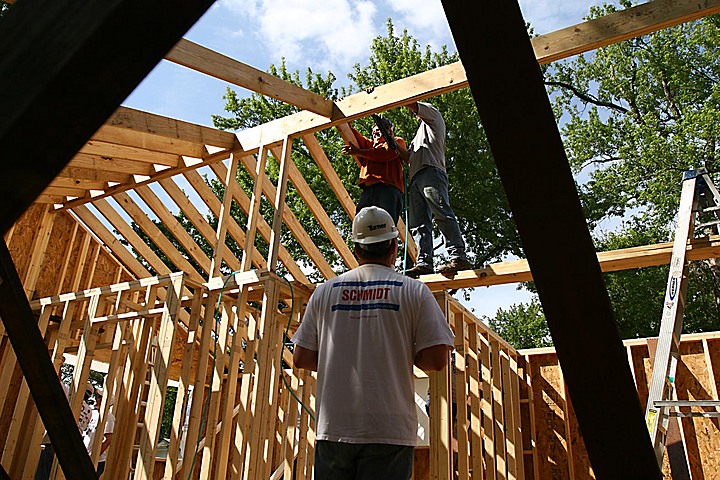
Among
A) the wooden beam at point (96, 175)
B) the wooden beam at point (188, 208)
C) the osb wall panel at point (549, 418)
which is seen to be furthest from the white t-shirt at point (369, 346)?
the osb wall panel at point (549, 418)

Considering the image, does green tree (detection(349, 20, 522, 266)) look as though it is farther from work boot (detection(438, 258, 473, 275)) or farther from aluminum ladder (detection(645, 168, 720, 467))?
aluminum ladder (detection(645, 168, 720, 467))

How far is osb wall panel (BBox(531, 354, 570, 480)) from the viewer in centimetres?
652

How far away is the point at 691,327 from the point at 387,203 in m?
11.7

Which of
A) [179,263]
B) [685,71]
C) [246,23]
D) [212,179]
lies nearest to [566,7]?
[685,71]

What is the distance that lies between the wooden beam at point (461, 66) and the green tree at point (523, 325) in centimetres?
1425

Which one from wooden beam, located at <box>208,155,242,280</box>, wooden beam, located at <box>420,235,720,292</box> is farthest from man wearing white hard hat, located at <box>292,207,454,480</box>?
wooden beam, located at <box>208,155,242,280</box>

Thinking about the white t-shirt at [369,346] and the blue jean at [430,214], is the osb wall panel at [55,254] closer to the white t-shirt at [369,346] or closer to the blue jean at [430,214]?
the blue jean at [430,214]

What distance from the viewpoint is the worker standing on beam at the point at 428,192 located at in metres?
5.09

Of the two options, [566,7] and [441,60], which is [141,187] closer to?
[441,60]

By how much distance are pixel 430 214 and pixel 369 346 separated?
3.24 meters

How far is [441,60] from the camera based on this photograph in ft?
55.3

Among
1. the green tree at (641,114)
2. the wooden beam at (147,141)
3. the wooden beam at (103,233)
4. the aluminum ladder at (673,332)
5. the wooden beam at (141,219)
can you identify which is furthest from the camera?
the green tree at (641,114)

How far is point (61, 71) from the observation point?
504mm

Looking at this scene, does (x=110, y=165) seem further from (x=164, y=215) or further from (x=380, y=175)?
(x=380, y=175)
